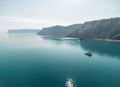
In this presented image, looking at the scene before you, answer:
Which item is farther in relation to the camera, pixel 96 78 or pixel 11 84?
pixel 96 78

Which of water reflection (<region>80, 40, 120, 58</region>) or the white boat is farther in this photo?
water reflection (<region>80, 40, 120, 58</region>)

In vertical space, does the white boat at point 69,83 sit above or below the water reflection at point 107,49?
above

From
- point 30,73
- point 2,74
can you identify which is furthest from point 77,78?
point 2,74

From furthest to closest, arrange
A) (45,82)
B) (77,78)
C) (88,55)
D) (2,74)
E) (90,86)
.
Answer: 1. (88,55)
2. (2,74)
3. (77,78)
4. (45,82)
5. (90,86)

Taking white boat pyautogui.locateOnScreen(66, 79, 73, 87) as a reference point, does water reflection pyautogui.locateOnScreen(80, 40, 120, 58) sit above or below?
below

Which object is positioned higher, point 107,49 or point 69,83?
point 69,83

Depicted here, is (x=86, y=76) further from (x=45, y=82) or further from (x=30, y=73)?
(x=30, y=73)

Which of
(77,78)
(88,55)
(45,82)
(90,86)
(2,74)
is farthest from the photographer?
(88,55)

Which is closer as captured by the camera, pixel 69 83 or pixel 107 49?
pixel 69 83

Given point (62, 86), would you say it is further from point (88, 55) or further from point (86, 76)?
point (88, 55)

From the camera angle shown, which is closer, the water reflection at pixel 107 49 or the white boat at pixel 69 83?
the white boat at pixel 69 83
